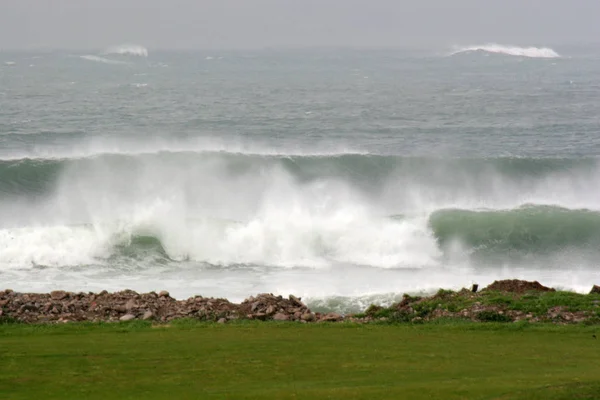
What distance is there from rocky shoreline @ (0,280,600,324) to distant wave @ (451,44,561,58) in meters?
102

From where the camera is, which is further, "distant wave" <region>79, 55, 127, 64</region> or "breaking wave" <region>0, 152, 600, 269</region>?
"distant wave" <region>79, 55, 127, 64</region>

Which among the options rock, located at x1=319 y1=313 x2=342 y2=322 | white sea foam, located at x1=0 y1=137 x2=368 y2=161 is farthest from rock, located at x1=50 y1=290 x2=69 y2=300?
white sea foam, located at x1=0 y1=137 x2=368 y2=161

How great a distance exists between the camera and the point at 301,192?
34.1 meters

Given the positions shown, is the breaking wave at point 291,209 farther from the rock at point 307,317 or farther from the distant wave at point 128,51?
the distant wave at point 128,51

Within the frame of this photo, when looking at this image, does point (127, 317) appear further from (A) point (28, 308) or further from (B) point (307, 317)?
(B) point (307, 317)

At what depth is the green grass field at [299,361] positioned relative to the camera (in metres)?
12.2

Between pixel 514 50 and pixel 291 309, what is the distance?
11717cm

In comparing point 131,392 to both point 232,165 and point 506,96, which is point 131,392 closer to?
point 232,165

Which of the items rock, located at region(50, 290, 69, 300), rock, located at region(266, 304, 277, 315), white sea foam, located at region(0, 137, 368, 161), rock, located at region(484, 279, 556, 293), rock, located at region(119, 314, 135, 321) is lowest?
rock, located at region(119, 314, 135, 321)

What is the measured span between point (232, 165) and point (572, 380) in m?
27.3

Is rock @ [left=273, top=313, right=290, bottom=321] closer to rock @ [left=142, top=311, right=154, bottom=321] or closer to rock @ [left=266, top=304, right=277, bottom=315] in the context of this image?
rock @ [left=266, top=304, right=277, bottom=315]

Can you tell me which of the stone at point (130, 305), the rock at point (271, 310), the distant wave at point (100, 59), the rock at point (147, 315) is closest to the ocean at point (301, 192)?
the rock at point (271, 310)

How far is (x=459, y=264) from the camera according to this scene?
26.9 meters

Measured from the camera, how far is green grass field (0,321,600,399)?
12188 millimetres
